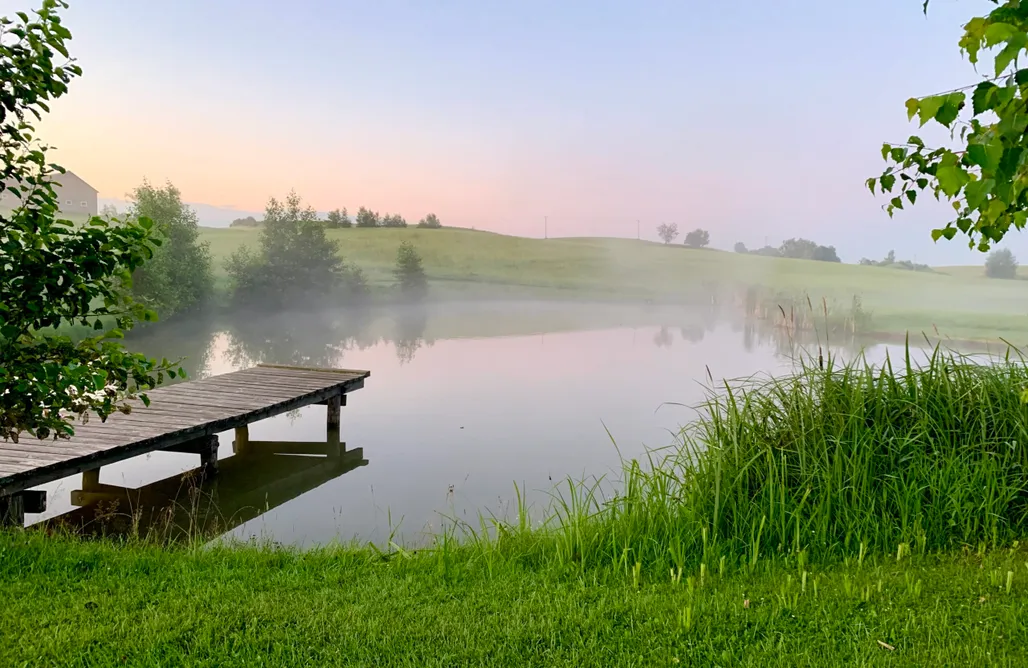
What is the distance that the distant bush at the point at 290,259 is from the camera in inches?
1046

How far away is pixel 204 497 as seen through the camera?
21.1ft

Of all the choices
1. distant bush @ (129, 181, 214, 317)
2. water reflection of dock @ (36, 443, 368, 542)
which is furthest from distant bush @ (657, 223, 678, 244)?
water reflection of dock @ (36, 443, 368, 542)

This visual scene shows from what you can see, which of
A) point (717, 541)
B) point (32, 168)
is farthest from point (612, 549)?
point (32, 168)

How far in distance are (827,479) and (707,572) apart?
93 cm

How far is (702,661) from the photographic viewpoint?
224cm

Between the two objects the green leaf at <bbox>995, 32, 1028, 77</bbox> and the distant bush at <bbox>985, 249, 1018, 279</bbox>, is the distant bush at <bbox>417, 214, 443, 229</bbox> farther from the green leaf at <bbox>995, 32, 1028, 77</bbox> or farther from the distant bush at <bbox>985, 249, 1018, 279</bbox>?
the green leaf at <bbox>995, 32, 1028, 77</bbox>

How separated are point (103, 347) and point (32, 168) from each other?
84 cm

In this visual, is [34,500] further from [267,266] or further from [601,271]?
[601,271]

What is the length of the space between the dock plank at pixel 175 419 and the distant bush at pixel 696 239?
129ft

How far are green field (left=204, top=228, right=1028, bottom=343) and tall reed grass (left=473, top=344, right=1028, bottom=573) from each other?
29.7 metres

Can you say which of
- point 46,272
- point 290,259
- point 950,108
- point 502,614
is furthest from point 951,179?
point 290,259

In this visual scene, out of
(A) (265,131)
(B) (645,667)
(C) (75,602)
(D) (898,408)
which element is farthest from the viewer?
(A) (265,131)

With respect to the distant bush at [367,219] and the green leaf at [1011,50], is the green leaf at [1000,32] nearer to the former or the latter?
the green leaf at [1011,50]

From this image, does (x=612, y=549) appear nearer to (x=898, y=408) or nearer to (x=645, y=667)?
(x=645, y=667)
